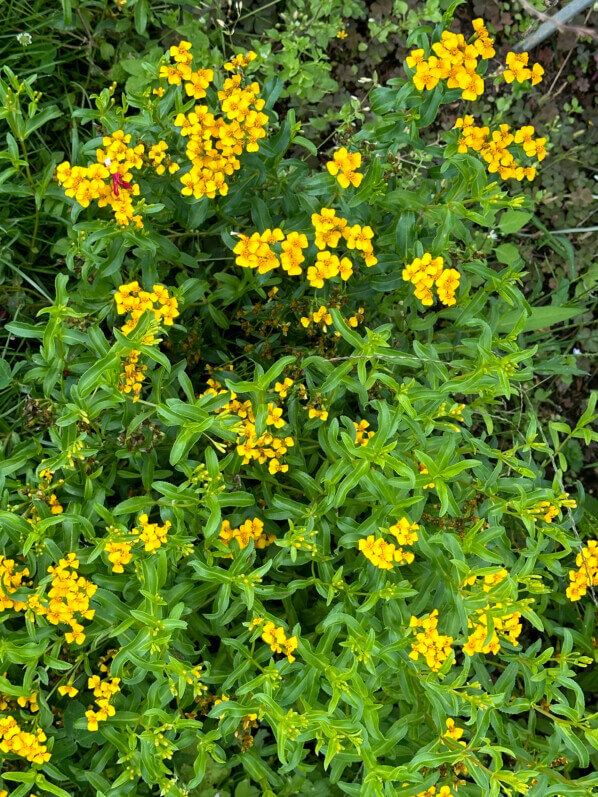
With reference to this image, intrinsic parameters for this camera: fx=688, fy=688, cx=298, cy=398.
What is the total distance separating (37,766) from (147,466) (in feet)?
3.38

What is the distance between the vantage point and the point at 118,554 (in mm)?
2197

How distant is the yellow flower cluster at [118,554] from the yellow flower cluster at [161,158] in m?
1.28

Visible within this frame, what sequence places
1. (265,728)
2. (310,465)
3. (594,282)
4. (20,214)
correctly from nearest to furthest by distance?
(310,465)
(265,728)
(20,214)
(594,282)

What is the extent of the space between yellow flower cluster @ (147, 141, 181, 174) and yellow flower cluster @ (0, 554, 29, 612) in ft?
4.69

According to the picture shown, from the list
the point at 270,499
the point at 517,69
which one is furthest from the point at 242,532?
the point at 517,69

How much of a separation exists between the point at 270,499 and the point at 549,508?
1058mm

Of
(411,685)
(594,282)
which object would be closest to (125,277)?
(411,685)

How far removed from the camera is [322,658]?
2281mm

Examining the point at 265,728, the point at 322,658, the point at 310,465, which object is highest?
the point at 310,465

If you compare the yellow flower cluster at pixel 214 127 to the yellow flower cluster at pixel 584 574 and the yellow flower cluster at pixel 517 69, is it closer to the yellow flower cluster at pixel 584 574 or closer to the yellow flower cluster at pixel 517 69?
the yellow flower cluster at pixel 517 69

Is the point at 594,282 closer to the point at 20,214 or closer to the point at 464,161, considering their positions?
the point at 464,161

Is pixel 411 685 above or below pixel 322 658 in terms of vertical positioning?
below

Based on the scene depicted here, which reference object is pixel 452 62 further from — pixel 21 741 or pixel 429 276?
pixel 21 741

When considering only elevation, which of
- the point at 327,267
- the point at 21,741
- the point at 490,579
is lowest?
the point at 21,741
